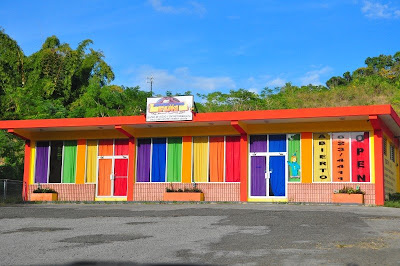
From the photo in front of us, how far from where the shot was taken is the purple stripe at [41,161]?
2508 cm

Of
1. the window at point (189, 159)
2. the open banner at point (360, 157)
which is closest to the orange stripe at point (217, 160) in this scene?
the window at point (189, 159)

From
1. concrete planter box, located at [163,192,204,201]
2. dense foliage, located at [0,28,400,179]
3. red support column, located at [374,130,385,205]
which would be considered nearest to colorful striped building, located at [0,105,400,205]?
red support column, located at [374,130,385,205]

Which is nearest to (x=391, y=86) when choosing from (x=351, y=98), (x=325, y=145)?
(x=351, y=98)

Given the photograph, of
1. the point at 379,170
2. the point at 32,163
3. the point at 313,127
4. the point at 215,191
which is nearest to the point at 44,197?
the point at 32,163

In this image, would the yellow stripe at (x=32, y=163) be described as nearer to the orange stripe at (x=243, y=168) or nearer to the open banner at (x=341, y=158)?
the orange stripe at (x=243, y=168)

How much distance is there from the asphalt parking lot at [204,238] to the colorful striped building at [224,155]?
6333 mm

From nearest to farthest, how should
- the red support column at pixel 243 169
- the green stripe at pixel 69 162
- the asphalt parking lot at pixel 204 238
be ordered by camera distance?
the asphalt parking lot at pixel 204 238, the red support column at pixel 243 169, the green stripe at pixel 69 162

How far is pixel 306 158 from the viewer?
21.1 meters

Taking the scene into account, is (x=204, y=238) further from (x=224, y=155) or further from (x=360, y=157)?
(x=224, y=155)

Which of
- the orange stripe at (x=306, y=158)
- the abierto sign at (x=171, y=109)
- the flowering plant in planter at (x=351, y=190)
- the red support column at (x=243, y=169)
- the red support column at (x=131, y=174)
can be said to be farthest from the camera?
the red support column at (x=131, y=174)

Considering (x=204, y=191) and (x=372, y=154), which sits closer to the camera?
(x=372, y=154)

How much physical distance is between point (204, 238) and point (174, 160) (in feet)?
43.6

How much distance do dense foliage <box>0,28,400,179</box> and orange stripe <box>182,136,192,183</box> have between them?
18.1 metres

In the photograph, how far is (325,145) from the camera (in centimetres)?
2094
